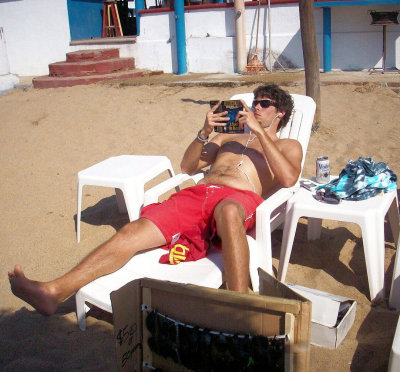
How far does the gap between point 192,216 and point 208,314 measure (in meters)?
1.41

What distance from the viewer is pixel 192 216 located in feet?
10.6

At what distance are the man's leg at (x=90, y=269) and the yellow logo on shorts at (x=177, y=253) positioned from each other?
0.52 ft

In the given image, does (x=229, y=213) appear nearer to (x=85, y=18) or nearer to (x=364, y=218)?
(x=364, y=218)

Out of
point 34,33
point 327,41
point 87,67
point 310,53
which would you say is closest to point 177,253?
point 310,53

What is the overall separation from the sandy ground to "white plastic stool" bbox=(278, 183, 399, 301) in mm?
171

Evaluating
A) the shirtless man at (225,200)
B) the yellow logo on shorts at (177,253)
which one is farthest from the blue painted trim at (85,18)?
the yellow logo on shorts at (177,253)

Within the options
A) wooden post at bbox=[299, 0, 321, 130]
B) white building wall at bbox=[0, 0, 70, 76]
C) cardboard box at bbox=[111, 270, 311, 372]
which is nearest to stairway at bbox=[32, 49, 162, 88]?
white building wall at bbox=[0, 0, 70, 76]

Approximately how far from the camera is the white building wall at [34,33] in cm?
1205

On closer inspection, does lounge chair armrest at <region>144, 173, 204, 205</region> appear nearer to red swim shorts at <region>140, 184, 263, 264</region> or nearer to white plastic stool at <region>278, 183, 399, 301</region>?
red swim shorts at <region>140, 184, 263, 264</region>

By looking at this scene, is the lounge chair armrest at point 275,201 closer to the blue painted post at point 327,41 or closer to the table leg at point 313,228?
the table leg at point 313,228

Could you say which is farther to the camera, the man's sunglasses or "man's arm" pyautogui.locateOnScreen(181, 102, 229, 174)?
the man's sunglasses

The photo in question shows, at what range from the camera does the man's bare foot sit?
261 cm

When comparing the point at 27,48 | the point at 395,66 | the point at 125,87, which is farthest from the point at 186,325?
the point at 27,48

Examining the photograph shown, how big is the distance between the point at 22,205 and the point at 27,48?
8.60m
